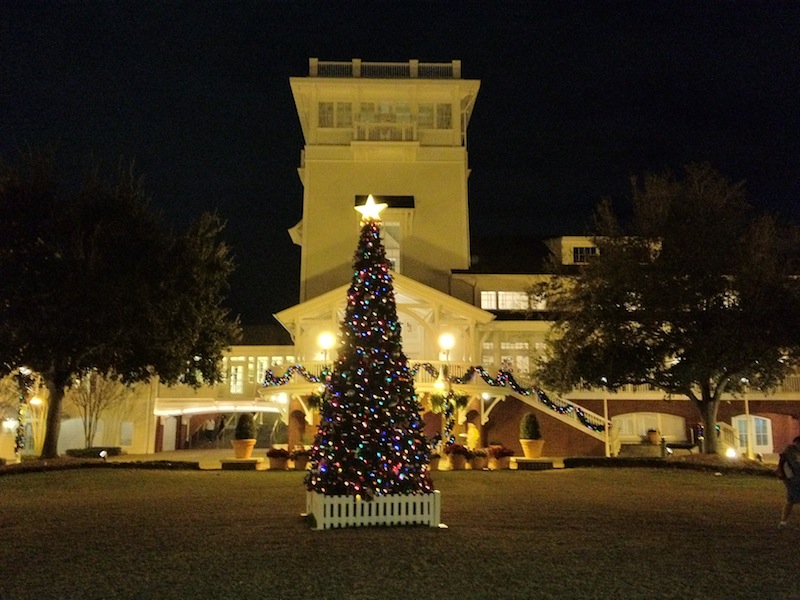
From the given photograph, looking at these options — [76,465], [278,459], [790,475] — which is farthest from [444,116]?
[790,475]

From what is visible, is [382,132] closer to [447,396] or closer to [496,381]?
[496,381]

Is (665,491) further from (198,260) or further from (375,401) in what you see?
(198,260)

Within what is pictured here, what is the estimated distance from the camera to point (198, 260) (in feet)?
89.0

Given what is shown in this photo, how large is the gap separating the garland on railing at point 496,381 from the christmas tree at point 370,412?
13497 mm

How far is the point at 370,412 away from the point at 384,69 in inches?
1064

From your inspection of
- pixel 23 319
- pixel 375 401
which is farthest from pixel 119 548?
pixel 23 319

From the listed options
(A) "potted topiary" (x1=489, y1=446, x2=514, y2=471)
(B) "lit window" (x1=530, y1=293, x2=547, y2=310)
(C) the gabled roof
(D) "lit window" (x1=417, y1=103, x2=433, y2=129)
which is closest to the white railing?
(D) "lit window" (x1=417, y1=103, x2=433, y2=129)

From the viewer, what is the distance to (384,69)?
35844mm

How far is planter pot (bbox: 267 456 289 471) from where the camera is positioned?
923 inches

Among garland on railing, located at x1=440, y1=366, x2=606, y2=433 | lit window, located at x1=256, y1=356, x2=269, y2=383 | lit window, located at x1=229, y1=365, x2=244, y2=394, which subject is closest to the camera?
garland on railing, located at x1=440, y1=366, x2=606, y2=433

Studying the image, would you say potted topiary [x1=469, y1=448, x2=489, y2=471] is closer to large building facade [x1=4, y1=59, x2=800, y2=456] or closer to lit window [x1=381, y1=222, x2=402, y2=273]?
large building facade [x1=4, y1=59, x2=800, y2=456]

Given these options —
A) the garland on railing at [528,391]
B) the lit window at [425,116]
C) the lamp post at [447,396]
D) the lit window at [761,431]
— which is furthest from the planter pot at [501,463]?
the lit window at [425,116]

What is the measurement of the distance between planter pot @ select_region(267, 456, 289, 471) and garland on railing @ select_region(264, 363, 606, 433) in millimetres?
3523

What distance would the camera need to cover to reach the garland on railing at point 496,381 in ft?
87.9
